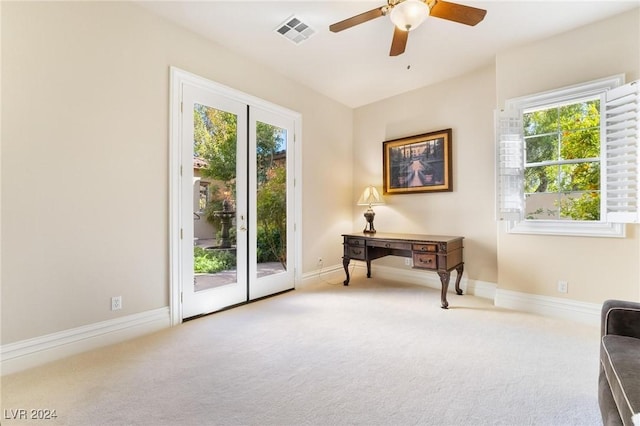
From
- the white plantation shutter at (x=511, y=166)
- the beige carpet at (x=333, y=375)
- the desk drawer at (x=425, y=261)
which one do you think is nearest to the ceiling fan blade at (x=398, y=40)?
the white plantation shutter at (x=511, y=166)

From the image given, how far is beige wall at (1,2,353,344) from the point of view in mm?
2006

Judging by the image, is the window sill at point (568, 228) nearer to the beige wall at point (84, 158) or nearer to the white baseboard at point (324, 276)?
the white baseboard at point (324, 276)

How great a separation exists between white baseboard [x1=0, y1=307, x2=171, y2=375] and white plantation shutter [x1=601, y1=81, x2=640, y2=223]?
165 inches

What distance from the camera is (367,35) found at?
2.95 metres

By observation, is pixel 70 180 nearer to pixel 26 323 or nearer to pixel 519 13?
pixel 26 323

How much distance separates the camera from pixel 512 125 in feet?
10.5

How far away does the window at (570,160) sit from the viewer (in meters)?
2.53

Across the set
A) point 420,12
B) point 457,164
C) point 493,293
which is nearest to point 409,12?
point 420,12

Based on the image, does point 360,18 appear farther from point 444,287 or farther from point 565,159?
point 444,287

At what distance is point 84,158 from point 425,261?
3.43 m

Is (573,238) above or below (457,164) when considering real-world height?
below

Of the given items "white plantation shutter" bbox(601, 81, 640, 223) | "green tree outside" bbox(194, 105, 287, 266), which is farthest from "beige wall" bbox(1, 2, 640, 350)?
"green tree outside" bbox(194, 105, 287, 266)

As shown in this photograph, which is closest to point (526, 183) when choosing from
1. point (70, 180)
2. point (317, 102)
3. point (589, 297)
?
point (589, 297)

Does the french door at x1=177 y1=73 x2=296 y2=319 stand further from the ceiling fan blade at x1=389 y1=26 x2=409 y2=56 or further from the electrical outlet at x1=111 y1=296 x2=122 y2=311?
the ceiling fan blade at x1=389 y1=26 x2=409 y2=56
